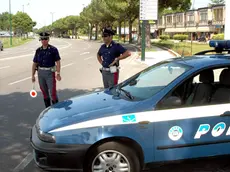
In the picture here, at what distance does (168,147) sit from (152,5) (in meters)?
18.9

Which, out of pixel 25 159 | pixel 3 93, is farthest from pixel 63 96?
pixel 25 159

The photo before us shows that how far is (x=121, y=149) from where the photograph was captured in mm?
3459

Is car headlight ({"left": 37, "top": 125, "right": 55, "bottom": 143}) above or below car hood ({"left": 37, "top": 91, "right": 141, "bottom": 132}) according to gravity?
below

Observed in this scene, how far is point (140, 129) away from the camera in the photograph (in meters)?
3.47

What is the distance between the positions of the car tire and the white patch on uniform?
0.24 m

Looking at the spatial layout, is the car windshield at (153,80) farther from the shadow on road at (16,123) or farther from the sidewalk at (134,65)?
the sidewalk at (134,65)

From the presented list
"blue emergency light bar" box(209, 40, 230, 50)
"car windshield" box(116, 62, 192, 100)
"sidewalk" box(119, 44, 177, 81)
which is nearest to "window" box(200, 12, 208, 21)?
"sidewalk" box(119, 44, 177, 81)

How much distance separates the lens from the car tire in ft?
11.3

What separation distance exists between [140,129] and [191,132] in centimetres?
59

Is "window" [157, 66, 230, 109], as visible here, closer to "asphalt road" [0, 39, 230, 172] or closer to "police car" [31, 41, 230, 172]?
"police car" [31, 41, 230, 172]

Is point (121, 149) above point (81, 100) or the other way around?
the other way around

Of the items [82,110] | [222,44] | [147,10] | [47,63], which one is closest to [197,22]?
[147,10]

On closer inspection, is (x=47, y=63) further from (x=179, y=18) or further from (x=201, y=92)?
(x=179, y=18)

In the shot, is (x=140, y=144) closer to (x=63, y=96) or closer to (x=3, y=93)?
(x=63, y=96)
